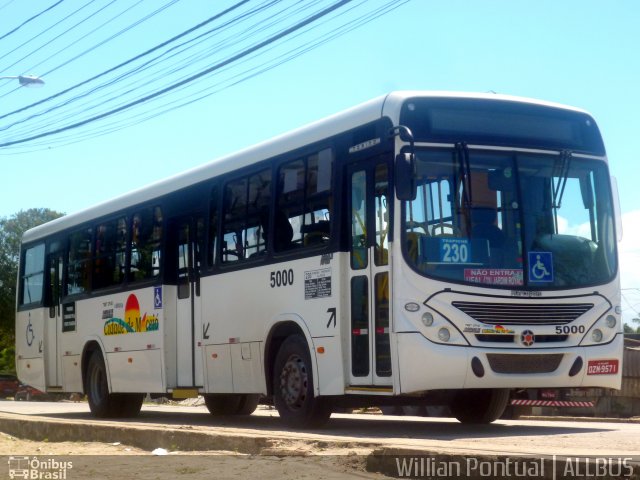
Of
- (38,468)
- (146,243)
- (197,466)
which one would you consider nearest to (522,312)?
(197,466)

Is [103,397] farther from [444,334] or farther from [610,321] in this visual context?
[610,321]

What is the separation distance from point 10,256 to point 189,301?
4732cm

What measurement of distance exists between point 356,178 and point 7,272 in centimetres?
5121

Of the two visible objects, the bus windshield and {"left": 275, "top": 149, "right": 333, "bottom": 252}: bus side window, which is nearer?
the bus windshield

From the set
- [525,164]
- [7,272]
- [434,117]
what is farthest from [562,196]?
[7,272]

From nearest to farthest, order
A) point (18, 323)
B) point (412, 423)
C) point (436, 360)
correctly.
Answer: point (436, 360)
point (412, 423)
point (18, 323)

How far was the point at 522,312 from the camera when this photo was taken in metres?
11.2

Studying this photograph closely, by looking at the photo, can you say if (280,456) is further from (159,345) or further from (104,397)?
(104,397)

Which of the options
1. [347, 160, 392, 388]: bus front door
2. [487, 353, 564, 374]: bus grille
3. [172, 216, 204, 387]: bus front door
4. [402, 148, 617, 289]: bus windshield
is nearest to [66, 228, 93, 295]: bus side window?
[172, 216, 204, 387]: bus front door

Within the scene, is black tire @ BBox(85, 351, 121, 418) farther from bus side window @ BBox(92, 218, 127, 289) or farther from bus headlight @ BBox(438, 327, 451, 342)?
bus headlight @ BBox(438, 327, 451, 342)

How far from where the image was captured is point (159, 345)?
52.6 ft

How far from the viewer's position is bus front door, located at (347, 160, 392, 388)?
443 inches

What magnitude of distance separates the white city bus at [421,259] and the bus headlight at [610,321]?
19mm

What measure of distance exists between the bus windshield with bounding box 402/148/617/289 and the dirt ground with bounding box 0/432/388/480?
8.89 ft
